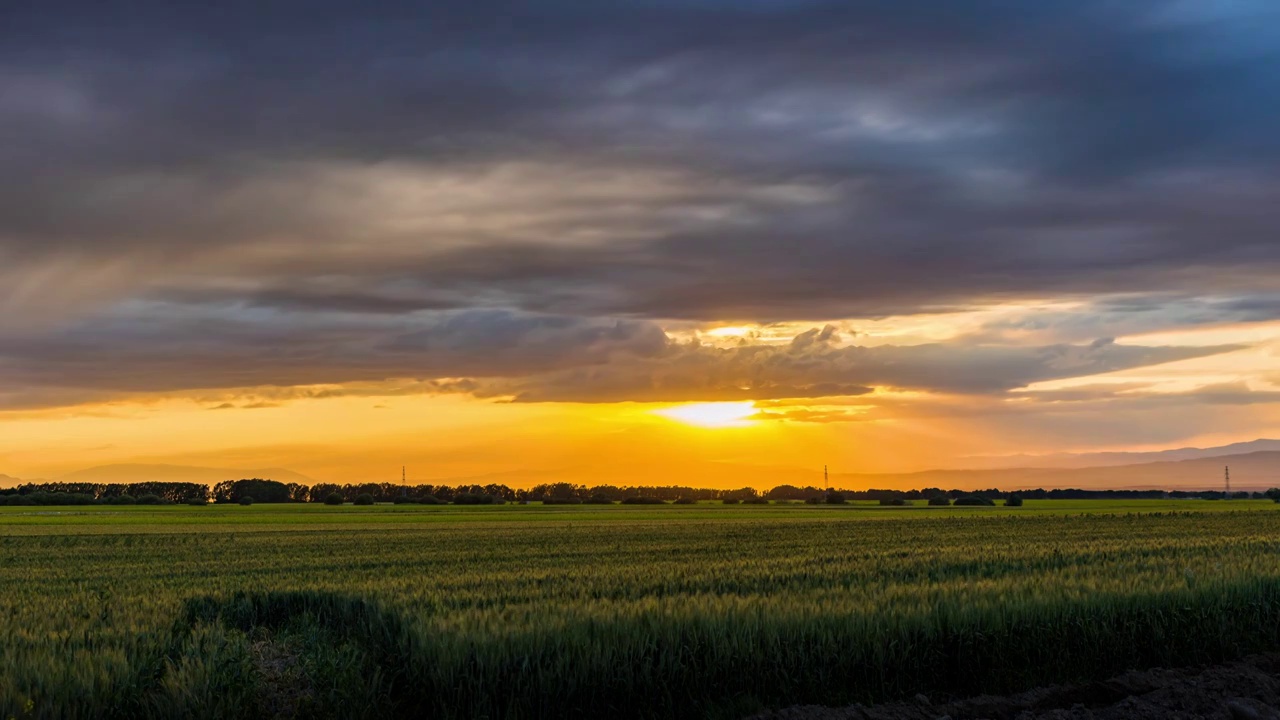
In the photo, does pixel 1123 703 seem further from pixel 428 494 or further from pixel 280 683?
pixel 428 494

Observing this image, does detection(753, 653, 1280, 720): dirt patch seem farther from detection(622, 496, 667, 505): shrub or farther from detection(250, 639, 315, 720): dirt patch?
detection(622, 496, 667, 505): shrub

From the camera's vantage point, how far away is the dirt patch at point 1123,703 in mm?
11039

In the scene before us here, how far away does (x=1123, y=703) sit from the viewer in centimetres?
1176

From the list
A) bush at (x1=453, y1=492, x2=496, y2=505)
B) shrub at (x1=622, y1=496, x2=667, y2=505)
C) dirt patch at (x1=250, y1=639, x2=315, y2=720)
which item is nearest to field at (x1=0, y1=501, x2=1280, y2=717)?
dirt patch at (x1=250, y1=639, x2=315, y2=720)

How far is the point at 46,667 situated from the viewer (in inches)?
426

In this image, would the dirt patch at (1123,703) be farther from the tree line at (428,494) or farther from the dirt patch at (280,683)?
the tree line at (428,494)

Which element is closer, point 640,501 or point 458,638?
point 458,638

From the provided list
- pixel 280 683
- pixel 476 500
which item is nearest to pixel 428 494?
pixel 476 500

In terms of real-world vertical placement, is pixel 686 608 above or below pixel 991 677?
above

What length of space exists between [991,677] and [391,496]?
160m

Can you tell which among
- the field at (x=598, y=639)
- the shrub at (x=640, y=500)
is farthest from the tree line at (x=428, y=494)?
the field at (x=598, y=639)

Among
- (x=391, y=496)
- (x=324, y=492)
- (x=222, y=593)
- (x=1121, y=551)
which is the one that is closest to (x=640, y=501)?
(x=391, y=496)

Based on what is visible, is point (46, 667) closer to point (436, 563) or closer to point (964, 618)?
point (964, 618)

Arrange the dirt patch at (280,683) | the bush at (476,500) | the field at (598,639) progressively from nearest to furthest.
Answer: the field at (598,639)
the dirt patch at (280,683)
the bush at (476,500)
